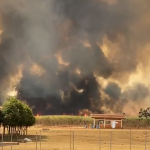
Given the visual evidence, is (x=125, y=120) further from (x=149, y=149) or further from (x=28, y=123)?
(x=149, y=149)

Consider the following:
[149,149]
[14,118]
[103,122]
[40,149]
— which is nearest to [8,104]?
[14,118]

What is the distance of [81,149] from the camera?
50656 millimetres

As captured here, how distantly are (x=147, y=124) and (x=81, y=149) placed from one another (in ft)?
303

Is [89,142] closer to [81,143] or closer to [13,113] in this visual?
[81,143]

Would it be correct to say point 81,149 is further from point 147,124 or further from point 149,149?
point 147,124

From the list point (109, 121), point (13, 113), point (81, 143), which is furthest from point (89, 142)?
point (109, 121)

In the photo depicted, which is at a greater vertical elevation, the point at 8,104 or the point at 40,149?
the point at 8,104

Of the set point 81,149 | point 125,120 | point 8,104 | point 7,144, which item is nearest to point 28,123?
point 8,104

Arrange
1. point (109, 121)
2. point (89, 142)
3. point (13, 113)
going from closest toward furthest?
point (89, 142) → point (13, 113) → point (109, 121)

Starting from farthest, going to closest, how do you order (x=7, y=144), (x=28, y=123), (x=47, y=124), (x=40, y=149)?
(x=47, y=124), (x=28, y=123), (x=7, y=144), (x=40, y=149)

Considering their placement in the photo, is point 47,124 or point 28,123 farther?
point 47,124

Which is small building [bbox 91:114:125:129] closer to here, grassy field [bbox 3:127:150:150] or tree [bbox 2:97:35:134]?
grassy field [bbox 3:127:150:150]

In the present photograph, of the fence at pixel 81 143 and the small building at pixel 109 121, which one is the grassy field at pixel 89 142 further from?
the small building at pixel 109 121

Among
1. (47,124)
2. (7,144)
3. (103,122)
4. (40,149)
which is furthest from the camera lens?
(47,124)
